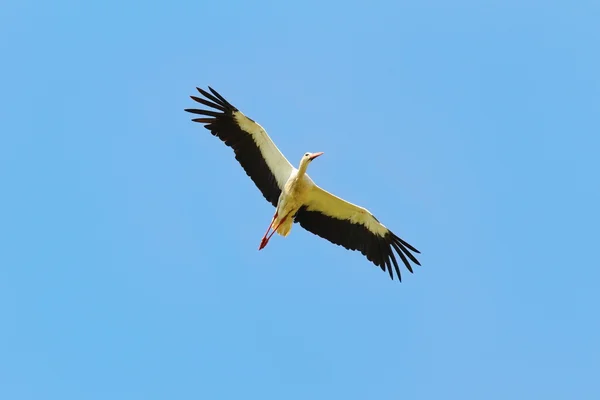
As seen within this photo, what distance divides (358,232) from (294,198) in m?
1.61

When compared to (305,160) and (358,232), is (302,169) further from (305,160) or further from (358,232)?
(358,232)

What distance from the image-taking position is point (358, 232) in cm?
2427

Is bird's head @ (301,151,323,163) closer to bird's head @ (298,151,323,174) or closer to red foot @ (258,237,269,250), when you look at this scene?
bird's head @ (298,151,323,174)

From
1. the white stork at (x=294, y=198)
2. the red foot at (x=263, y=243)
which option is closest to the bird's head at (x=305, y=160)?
the white stork at (x=294, y=198)

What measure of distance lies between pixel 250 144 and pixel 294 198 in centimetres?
131

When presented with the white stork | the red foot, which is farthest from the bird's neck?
the red foot

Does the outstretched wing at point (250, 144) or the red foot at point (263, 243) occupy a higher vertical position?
the outstretched wing at point (250, 144)

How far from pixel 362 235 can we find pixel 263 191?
208 cm

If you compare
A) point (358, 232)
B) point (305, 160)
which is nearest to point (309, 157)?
point (305, 160)

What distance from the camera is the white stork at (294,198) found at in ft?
77.0

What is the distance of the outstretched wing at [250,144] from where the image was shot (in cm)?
2350

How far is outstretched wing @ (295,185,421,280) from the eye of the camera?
24062mm

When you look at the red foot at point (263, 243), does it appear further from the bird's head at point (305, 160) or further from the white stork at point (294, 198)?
the bird's head at point (305, 160)

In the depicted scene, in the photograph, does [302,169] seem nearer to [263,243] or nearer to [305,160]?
[305,160]
